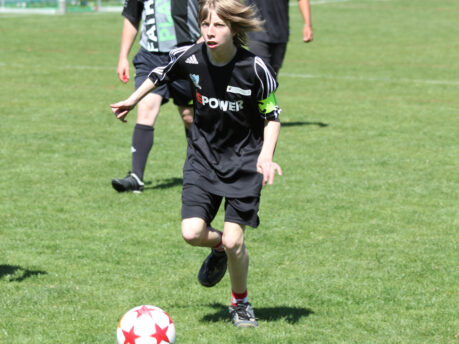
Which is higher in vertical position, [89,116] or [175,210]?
[175,210]

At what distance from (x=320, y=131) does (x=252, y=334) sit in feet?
24.3

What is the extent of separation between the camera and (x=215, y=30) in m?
4.77

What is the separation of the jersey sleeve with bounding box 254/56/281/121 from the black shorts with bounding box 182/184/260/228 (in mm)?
519

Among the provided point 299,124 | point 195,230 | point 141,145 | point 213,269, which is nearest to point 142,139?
point 141,145

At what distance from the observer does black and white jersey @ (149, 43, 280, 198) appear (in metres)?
4.97

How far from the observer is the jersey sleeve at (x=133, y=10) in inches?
343

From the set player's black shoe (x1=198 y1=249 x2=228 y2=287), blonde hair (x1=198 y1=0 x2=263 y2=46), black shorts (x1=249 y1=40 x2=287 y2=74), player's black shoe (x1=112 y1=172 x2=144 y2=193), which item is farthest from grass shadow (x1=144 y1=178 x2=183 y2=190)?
blonde hair (x1=198 y1=0 x2=263 y2=46)

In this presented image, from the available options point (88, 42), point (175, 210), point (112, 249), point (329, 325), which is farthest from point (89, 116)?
point (88, 42)

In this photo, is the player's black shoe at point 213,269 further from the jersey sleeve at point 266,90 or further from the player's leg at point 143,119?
the player's leg at point 143,119

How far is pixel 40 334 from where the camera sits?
496cm

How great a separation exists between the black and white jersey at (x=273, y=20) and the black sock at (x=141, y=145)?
3.43 meters

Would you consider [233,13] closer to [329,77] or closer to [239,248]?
[239,248]

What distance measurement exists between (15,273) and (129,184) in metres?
2.67

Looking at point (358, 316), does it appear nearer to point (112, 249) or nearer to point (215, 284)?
point (215, 284)
